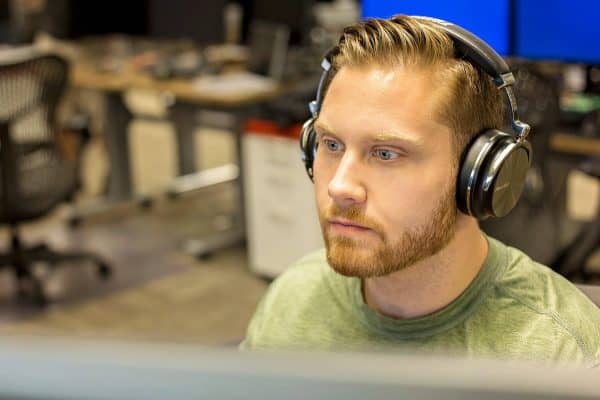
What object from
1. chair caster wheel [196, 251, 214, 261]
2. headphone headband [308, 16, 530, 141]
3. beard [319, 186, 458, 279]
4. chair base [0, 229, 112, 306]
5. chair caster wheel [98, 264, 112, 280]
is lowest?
chair caster wheel [196, 251, 214, 261]

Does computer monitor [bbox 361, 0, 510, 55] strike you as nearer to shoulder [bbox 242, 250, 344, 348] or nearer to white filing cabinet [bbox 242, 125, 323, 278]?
white filing cabinet [bbox 242, 125, 323, 278]

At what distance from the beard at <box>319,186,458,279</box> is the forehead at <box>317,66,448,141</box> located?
0.09 m

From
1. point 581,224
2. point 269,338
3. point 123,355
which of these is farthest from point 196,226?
point 123,355

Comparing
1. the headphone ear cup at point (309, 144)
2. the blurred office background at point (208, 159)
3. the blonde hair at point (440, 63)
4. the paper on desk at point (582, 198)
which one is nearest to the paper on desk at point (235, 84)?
the blurred office background at point (208, 159)

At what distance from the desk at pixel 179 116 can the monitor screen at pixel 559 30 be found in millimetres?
1229

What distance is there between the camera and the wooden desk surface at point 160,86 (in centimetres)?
381

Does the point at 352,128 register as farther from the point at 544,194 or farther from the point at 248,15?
the point at 248,15

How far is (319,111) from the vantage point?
1.13 metres

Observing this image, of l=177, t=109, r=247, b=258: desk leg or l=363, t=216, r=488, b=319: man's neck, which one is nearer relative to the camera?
l=363, t=216, r=488, b=319: man's neck

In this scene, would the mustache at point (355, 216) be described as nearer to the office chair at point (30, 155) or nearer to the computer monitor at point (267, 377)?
the computer monitor at point (267, 377)

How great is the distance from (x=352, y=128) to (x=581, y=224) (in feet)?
10.00

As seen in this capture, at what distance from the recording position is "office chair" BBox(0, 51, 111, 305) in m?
3.26

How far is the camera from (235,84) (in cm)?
398

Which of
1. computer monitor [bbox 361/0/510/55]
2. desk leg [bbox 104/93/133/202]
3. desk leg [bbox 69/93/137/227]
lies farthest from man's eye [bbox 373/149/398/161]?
desk leg [bbox 104/93/133/202]
